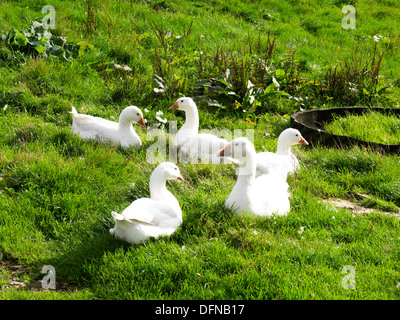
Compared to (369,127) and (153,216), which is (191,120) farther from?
(369,127)

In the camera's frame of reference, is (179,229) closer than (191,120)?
Yes

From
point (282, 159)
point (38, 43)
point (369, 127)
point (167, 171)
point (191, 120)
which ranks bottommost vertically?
point (167, 171)

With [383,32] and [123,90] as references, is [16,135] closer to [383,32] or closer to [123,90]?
[123,90]

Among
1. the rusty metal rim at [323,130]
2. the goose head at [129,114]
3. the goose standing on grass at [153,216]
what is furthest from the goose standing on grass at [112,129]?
the rusty metal rim at [323,130]

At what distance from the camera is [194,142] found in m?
5.95

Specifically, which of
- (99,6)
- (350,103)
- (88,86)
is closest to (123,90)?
(88,86)

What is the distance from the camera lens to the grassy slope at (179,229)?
363 cm

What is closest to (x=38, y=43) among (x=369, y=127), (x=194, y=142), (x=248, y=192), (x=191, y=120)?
(x=191, y=120)

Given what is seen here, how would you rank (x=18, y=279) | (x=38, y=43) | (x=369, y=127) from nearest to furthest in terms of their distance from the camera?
1. (x=18, y=279)
2. (x=369, y=127)
3. (x=38, y=43)

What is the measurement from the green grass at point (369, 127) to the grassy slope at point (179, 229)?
0.81 meters

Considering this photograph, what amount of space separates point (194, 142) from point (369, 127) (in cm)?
256

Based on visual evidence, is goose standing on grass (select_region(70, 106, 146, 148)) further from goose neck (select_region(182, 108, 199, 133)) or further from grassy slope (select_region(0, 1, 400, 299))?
goose neck (select_region(182, 108, 199, 133))

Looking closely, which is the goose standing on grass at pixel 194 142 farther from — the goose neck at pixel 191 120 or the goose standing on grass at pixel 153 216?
the goose standing on grass at pixel 153 216

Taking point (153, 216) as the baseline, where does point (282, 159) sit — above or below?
above
